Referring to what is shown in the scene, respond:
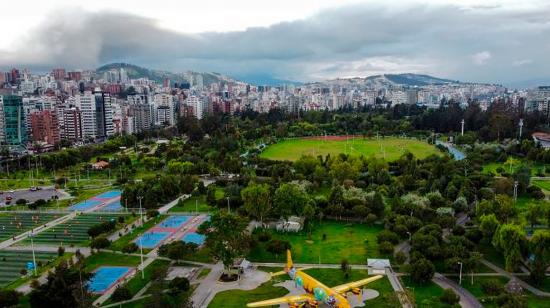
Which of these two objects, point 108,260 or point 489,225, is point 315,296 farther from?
point 108,260

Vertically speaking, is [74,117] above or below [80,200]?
above

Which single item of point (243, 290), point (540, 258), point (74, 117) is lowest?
point (243, 290)

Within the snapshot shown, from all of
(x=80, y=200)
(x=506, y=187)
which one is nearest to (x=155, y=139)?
(x=80, y=200)

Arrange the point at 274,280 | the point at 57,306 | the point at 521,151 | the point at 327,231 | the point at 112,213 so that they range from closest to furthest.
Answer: the point at 57,306 → the point at 274,280 → the point at 327,231 → the point at 112,213 → the point at 521,151

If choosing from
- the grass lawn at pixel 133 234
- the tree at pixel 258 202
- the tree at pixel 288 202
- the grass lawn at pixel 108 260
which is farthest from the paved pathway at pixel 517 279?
the grass lawn at pixel 133 234

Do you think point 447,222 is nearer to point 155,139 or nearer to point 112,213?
point 112,213
